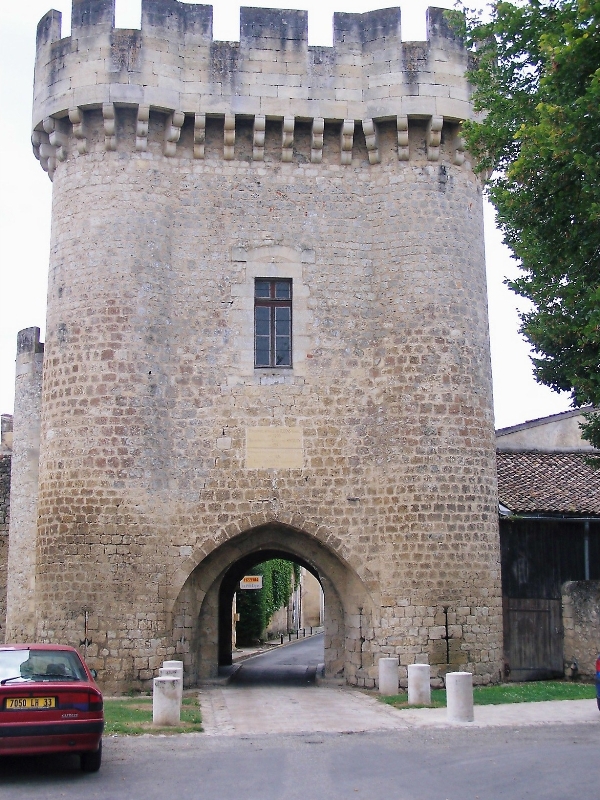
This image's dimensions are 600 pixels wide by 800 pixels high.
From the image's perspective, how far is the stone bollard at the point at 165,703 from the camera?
39.3ft

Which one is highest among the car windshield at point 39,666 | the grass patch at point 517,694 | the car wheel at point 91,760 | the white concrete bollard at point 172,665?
the car windshield at point 39,666

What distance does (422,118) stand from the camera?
17.9 m

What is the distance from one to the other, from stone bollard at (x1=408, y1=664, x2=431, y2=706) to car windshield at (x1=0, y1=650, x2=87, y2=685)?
5.93 meters

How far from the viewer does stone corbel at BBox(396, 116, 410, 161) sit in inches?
698

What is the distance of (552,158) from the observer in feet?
32.7

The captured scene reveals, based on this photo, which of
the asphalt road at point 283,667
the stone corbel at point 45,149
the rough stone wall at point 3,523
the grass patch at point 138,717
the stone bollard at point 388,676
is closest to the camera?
the grass patch at point 138,717

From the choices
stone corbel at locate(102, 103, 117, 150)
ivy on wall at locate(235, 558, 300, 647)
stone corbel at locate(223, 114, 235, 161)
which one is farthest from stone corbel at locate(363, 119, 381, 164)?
ivy on wall at locate(235, 558, 300, 647)

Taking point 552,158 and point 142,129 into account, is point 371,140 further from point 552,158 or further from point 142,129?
point 552,158

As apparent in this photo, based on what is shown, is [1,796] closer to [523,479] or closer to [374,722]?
[374,722]

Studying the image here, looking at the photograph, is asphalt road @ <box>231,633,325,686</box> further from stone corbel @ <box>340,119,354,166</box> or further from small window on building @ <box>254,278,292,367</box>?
stone corbel @ <box>340,119,354,166</box>

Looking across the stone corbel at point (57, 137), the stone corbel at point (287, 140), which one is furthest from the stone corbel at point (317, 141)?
the stone corbel at point (57, 137)

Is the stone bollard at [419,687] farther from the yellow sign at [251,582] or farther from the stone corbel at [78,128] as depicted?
the yellow sign at [251,582]

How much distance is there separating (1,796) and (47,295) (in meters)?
11.3

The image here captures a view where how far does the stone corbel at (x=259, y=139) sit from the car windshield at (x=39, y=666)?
433 inches
